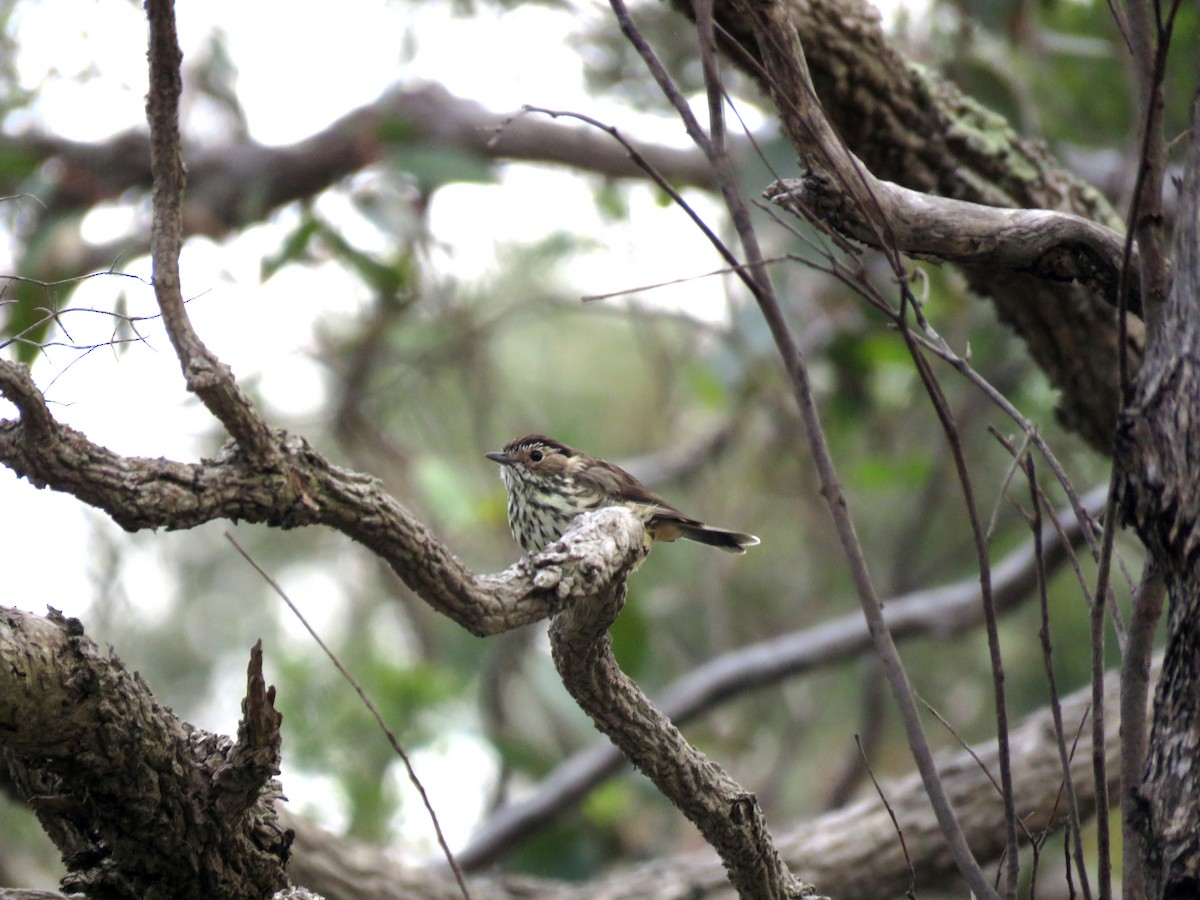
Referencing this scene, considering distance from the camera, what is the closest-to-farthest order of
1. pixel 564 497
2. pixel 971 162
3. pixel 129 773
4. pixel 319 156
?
pixel 129 773 < pixel 971 162 < pixel 564 497 < pixel 319 156

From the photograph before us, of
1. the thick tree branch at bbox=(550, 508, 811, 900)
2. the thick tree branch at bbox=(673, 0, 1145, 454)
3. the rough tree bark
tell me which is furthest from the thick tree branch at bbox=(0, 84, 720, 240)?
the rough tree bark

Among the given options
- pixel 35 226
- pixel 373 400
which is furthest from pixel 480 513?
pixel 35 226

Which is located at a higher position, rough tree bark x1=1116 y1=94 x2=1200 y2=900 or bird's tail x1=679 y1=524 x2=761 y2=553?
bird's tail x1=679 y1=524 x2=761 y2=553

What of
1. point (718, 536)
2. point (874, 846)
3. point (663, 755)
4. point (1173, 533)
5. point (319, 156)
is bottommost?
point (1173, 533)

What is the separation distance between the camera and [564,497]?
5.09 metres

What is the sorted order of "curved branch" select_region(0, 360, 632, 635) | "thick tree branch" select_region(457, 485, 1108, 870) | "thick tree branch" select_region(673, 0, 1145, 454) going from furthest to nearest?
"thick tree branch" select_region(457, 485, 1108, 870), "thick tree branch" select_region(673, 0, 1145, 454), "curved branch" select_region(0, 360, 632, 635)

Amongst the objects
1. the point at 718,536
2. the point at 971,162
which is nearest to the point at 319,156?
the point at 718,536

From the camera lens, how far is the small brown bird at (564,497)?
5.02m

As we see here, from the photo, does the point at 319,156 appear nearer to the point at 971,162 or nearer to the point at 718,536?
the point at 718,536

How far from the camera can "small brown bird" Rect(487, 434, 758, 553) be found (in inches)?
198

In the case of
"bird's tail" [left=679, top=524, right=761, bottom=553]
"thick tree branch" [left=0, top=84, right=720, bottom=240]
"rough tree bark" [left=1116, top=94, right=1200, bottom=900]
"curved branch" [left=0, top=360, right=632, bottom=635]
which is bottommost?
"rough tree bark" [left=1116, top=94, right=1200, bottom=900]

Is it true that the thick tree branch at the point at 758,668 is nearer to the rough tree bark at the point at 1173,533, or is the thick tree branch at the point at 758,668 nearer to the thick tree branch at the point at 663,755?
the thick tree branch at the point at 663,755

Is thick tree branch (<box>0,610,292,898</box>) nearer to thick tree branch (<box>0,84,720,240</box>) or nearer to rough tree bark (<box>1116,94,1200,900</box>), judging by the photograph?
rough tree bark (<box>1116,94,1200,900</box>)

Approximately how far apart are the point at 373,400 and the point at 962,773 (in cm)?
507
